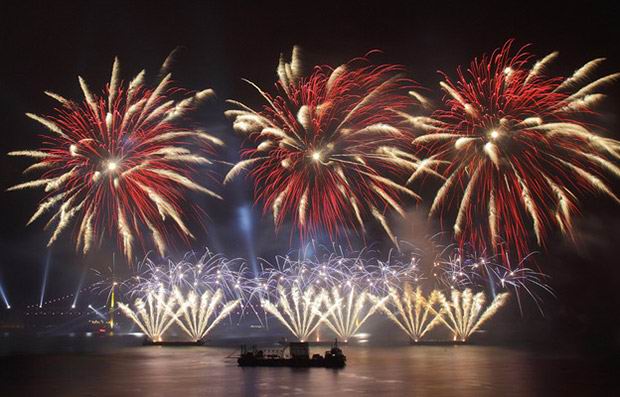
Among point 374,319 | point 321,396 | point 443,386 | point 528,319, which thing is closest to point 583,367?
point 443,386

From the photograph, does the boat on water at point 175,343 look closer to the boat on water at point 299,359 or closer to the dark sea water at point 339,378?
the dark sea water at point 339,378

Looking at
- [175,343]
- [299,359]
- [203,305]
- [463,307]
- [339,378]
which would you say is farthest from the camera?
[175,343]

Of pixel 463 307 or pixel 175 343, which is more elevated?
pixel 463 307

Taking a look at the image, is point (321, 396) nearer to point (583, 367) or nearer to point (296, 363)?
point (296, 363)

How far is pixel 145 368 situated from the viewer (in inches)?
2292

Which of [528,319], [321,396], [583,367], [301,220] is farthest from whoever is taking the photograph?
[528,319]

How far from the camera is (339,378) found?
154 ft

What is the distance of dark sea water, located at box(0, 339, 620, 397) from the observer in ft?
133

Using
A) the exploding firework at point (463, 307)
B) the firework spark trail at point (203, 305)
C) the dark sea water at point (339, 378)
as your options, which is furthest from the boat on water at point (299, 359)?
the exploding firework at point (463, 307)

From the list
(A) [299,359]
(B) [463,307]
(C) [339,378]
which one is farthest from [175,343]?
(C) [339,378]

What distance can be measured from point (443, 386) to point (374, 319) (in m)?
123

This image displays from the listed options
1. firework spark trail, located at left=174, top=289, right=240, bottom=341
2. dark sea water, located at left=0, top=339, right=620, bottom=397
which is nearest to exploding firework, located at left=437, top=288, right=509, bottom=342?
dark sea water, located at left=0, top=339, right=620, bottom=397

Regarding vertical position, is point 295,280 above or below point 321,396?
above

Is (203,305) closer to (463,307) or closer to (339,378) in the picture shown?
(463,307)
